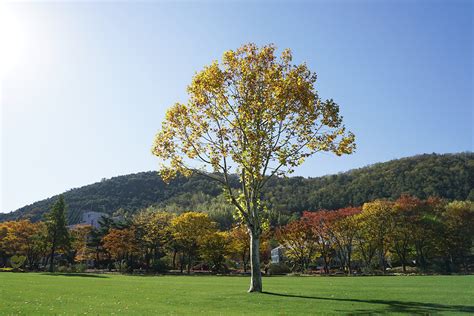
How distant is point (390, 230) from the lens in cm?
6094

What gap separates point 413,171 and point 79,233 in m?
95.7

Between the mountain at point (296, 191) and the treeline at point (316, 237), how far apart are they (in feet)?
54.9

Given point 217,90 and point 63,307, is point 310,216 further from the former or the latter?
point 63,307

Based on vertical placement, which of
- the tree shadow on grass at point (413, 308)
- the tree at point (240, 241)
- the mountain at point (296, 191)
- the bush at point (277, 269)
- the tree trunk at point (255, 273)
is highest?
the mountain at point (296, 191)

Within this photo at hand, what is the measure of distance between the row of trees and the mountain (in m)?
20.6

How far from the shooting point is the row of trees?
60750 millimetres

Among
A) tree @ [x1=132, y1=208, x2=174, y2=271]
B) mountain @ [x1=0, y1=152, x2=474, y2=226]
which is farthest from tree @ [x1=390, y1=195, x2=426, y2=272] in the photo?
tree @ [x1=132, y1=208, x2=174, y2=271]

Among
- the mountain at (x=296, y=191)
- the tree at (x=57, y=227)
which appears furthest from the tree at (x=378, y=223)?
the tree at (x=57, y=227)

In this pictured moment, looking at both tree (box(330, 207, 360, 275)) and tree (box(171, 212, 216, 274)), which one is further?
tree (box(171, 212, 216, 274))

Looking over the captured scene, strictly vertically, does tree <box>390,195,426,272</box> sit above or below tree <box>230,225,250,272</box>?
above

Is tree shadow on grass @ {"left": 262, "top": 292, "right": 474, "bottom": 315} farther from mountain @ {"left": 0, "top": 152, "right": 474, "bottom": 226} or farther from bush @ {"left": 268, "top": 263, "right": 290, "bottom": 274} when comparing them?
mountain @ {"left": 0, "top": 152, "right": 474, "bottom": 226}

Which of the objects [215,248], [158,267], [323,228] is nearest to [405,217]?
[323,228]

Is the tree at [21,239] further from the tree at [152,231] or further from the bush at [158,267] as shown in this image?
the bush at [158,267]

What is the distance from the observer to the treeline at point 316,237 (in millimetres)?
61250
